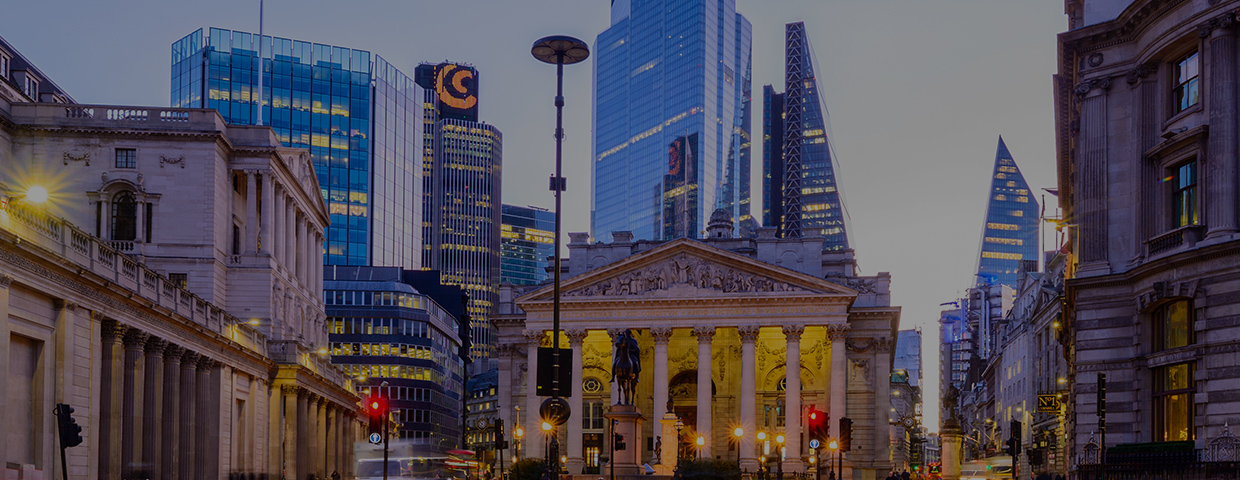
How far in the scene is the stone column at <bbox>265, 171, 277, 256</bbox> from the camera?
72812 mm

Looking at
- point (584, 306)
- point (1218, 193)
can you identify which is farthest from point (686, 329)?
point (1218, 193)

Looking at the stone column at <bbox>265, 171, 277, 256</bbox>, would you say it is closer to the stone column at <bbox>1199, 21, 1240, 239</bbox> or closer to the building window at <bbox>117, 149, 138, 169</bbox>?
the building window at <bbox>117, 149, 138, 169</bbox>

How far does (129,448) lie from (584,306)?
175ft

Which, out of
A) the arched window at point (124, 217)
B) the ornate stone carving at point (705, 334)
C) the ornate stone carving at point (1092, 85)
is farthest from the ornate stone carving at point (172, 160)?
the ornate stone carving at point (1092, 85)

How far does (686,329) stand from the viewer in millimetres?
100812

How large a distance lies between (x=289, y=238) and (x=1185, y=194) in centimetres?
5597

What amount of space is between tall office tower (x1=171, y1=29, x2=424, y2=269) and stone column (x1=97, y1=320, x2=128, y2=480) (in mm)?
130323

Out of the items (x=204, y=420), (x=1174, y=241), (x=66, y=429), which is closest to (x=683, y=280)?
(x=204, y=420)

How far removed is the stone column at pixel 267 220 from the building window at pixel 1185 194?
160 ft

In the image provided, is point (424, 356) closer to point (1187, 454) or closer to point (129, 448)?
point (129, 448)

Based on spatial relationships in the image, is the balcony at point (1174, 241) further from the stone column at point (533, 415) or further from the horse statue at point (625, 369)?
the stone column at point (533, 415)

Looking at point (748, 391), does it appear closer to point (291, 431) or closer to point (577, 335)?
point (577, 335)

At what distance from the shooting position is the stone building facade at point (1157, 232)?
35.7 meters

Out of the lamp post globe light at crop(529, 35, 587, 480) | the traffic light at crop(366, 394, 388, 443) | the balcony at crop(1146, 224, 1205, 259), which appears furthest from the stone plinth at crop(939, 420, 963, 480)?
the lamp post globe light at crop(529, 35, 587, 480)
